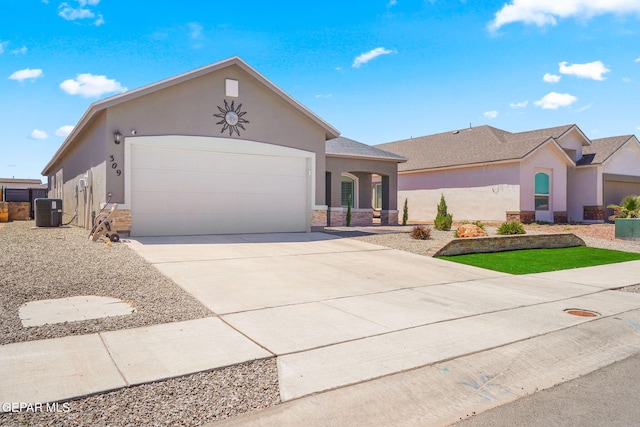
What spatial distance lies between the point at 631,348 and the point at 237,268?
7.00 metres

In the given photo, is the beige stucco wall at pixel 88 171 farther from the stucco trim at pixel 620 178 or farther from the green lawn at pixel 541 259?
the stucco trim at pixel 620 178

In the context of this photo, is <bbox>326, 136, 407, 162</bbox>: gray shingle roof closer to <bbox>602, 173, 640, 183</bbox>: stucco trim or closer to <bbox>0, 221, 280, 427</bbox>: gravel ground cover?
<bbox>0, 221, 280, 427</bbox>: gravel ground cover

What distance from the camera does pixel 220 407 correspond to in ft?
11.9

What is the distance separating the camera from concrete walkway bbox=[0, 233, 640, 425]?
3885 mm

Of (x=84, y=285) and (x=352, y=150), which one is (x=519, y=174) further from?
(x=84, y=285)

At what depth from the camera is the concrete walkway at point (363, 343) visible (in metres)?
3.88

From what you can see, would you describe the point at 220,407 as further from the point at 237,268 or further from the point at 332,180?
the point at 332,180

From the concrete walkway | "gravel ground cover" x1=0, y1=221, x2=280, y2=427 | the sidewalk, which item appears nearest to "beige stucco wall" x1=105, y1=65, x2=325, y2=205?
"gravel ground cover" x1=0, y1=221, x2=280, y2=427

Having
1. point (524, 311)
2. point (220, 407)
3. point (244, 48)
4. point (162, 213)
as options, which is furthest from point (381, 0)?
point (220, 407)

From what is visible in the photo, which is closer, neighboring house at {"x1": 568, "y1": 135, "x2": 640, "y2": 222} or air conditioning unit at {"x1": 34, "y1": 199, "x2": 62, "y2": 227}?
air conditioning unit at {"x1": 34, "y1": 199, "x2": 62, "y2": 227}

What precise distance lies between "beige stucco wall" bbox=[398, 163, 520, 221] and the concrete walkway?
50.2 ft

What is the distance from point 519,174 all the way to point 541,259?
1223cm

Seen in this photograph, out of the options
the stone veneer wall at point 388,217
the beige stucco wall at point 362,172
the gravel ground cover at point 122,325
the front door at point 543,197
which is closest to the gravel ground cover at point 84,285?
the gravel ground cover at point 122,325

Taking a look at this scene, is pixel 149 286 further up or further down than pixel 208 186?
further down
